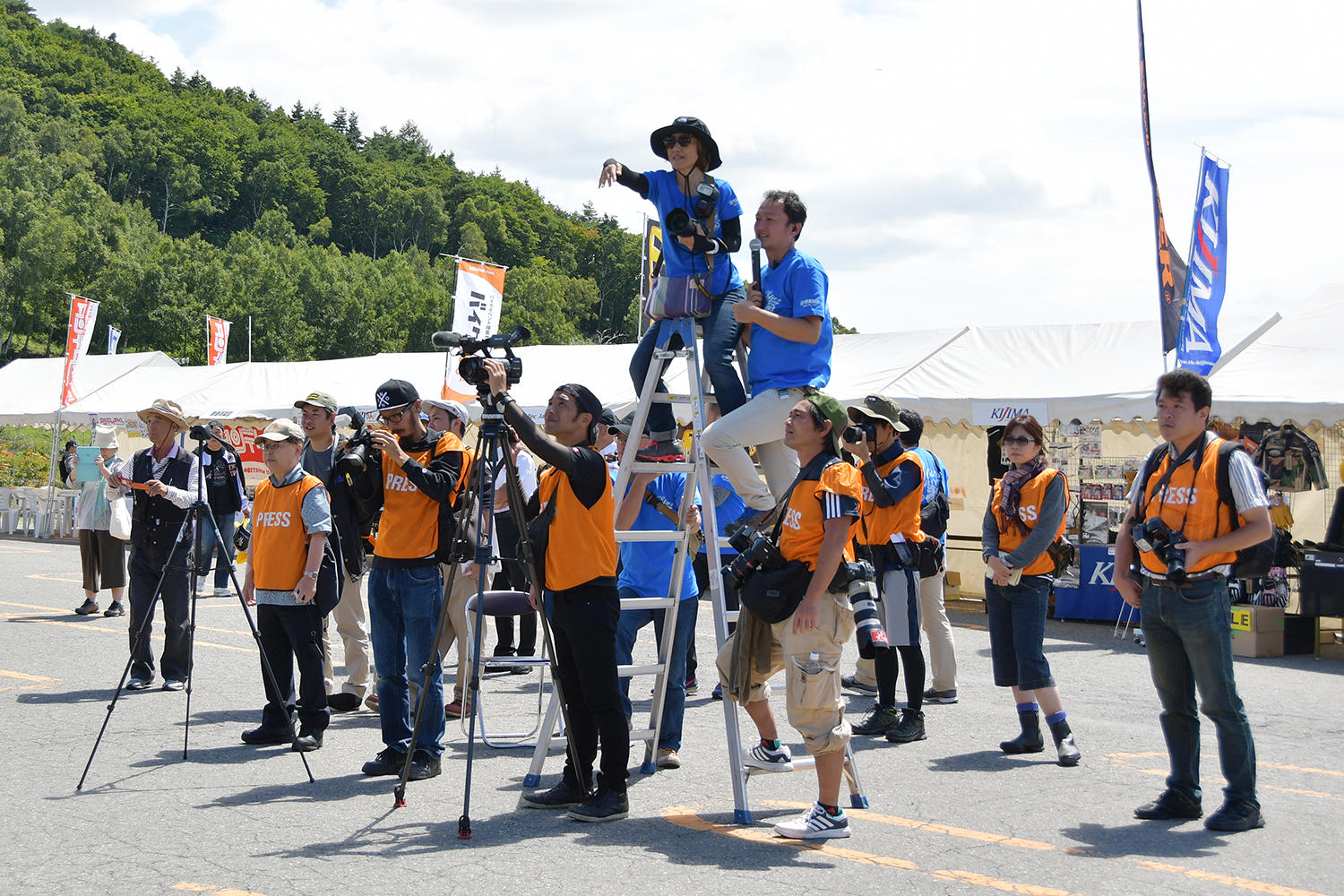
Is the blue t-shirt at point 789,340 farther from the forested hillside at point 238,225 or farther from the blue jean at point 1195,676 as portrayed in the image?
the forested hillside at point 238,225

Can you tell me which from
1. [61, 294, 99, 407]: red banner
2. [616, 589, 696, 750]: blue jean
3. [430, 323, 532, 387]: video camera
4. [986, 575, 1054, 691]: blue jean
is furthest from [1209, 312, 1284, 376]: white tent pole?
[61, 294, 99, 407]: red banner

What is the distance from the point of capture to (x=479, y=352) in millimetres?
5004

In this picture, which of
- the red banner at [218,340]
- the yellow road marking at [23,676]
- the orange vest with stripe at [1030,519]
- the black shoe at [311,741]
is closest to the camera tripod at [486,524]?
the black shoe at [311,741]

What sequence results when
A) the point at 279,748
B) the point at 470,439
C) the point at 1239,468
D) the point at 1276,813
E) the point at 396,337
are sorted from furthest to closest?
the point at 396,337, the point at 470,439, the point at 279,748, the point at 1276,813, the point at 1239,468

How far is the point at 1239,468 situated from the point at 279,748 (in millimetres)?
5357

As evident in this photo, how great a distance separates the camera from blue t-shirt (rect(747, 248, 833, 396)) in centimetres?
552

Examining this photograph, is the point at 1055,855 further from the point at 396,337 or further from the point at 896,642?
the point at 396,337

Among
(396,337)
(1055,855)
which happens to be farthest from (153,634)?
(396,337)

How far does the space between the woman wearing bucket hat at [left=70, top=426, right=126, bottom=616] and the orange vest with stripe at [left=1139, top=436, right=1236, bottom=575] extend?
11056 millimetres

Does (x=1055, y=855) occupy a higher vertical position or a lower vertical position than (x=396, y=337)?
lower

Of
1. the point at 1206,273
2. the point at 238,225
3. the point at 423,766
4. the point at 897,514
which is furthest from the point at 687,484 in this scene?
the point at 238,225

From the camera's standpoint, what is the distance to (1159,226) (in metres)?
12.8

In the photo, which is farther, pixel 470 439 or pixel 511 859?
pixel 470 439

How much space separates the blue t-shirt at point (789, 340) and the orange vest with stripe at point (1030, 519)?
2.02 meters
